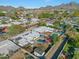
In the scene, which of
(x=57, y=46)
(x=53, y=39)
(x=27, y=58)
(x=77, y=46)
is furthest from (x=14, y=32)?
(x=27, y=58)

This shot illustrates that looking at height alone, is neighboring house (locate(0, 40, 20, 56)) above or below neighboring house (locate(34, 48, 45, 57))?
above

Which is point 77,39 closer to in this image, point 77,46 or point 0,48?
point 77,46

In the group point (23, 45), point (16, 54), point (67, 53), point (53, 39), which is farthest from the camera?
point (53, 39)

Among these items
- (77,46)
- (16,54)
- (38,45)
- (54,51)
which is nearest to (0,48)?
(16,54)

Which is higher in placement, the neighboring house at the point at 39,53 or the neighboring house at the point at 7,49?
the neighboring house at the point at 7,49

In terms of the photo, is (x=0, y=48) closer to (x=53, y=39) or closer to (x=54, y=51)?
(x=54, y=51)

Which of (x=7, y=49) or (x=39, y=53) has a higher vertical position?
(x=7, y=49)

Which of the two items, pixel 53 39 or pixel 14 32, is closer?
pixel 53 39

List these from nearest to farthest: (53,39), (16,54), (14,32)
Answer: (16,54), (53,39), (14,32)

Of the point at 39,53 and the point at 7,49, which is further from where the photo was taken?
the point at 7,49
